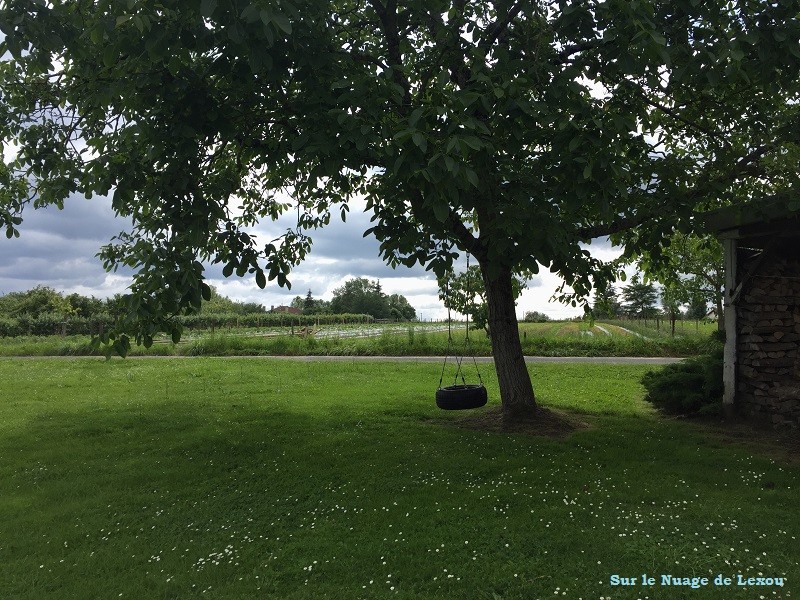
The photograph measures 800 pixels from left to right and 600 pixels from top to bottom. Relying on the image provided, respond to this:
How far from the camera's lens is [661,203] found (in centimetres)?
667

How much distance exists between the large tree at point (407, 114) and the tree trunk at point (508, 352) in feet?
2.53

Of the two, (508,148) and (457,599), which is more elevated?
(508,148)

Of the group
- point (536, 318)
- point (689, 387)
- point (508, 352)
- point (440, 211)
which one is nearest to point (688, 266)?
point (689, 387)

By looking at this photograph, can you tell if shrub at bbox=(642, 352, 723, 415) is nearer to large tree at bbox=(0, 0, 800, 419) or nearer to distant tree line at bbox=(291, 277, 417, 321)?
large tree at bbox=(0, 0, 800, 419)

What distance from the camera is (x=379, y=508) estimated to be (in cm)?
505

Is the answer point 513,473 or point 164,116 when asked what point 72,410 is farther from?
point 513,473

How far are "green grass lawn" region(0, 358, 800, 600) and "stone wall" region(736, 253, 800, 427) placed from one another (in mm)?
1091

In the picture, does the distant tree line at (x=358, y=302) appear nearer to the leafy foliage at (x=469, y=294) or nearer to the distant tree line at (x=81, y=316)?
the distant tree line at (x=81, y=316)

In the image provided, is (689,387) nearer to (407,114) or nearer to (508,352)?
(508,352)

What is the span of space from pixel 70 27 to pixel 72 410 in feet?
25.9

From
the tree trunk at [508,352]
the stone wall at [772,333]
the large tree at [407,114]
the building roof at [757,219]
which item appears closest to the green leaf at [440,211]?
the large tree at [407,114]

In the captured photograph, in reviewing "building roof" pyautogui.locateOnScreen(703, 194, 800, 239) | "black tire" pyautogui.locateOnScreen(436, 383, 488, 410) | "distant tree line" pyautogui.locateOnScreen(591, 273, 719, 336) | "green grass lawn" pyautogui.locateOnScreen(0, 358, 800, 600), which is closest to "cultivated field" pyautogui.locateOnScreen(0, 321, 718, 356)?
"distant tree line" pyautogui.locateOnScreen(591, 273, 719, 336)

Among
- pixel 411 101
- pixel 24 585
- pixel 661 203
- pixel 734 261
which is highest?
pixel 411 101

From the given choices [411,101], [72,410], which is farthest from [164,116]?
[72,410]
